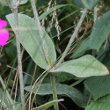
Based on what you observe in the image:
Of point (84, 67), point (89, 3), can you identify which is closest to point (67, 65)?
point (84, 67)

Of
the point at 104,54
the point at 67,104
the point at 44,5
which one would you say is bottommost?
the point at 67,104

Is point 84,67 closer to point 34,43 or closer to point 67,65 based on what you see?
point 67,65

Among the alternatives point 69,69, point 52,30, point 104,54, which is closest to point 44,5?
point 52,30

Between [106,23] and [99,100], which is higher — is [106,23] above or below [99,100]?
above

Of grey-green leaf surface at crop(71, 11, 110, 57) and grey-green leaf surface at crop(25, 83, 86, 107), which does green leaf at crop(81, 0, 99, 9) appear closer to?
grey-green leaf surface at crop(71, 11, 110, 57)

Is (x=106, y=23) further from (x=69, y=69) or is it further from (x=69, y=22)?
(x=69, y=22)

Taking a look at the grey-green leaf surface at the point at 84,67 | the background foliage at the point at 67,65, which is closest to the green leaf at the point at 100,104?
the background foliage at the point at 67,65
